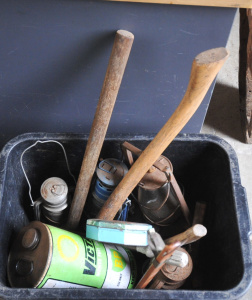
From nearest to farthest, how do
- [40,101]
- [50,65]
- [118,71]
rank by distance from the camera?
[118,71], [50,65], [40,101]

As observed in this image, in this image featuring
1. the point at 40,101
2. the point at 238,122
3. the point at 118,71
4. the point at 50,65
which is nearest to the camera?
the point at 118,71

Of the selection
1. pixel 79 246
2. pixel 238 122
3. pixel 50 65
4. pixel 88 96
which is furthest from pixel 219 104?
pixel 79 246

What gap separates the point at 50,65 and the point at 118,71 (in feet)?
0.82

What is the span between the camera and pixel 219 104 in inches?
71.6

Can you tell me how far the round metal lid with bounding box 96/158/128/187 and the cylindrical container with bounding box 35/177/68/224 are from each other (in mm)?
106

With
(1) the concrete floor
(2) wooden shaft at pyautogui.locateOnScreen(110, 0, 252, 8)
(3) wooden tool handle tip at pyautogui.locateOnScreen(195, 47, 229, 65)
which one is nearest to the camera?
(3) wooden tool handle tip at pyautogui.locateOnScreen(195, 47, 229, 65)

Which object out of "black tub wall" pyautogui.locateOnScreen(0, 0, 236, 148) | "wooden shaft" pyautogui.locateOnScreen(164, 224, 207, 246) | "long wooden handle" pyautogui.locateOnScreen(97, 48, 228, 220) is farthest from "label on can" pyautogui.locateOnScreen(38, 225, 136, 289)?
"black tub wall" pyautogui.locateOnScreen(0, 0, 236, 148)

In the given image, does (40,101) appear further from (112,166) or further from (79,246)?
(79,246)

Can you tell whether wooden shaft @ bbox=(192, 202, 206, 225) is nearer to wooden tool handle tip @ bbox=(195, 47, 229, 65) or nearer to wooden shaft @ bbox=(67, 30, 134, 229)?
wooden shaft @ bbox=(67, 30, 134, 229)

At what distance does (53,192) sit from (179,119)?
43 cm

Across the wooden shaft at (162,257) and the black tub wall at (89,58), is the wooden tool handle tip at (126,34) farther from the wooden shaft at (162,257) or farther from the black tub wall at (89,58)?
the wooden shaft at (162,257)

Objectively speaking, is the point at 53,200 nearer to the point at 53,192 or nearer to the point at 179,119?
the point at 53,192

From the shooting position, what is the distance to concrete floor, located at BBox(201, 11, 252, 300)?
5.50 ft

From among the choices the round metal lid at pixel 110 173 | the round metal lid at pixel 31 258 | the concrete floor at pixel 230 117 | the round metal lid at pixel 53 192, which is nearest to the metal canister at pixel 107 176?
the round metal lid at pixel 110 173
